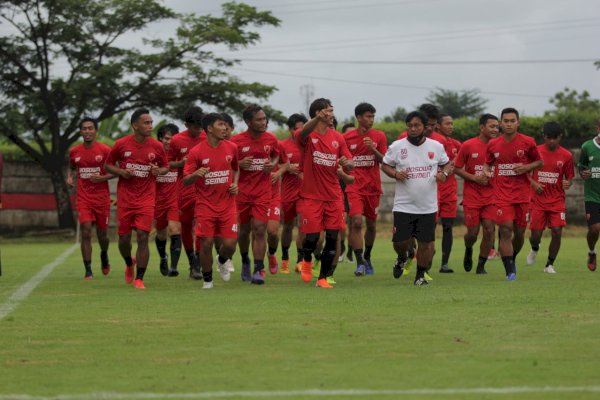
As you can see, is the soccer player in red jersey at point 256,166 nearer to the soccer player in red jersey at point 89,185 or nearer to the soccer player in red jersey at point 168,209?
the soccer player in red jersey at point 168,209

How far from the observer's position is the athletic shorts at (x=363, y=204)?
17.4 m

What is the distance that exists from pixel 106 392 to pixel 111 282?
32.3 feet

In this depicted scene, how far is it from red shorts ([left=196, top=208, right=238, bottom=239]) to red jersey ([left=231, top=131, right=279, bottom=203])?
1.47m

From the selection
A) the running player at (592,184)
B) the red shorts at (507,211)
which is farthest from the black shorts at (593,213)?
the red shorts at (507,211)

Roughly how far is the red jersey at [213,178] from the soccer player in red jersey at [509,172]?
3585 millimetres

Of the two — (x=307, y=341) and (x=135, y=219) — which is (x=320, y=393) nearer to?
(x=307, y=341)

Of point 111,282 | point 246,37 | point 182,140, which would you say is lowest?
point 111,282

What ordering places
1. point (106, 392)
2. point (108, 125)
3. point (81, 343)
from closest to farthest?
point (106, 392)
point (81, 343)
point (108, 125)

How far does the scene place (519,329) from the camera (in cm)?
1011

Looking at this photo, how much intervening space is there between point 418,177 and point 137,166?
3668 millimetres

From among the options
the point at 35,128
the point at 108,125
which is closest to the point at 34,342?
the point at 35,128

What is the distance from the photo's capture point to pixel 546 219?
1886cm

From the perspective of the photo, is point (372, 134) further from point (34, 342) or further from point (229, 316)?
point (34, 342)

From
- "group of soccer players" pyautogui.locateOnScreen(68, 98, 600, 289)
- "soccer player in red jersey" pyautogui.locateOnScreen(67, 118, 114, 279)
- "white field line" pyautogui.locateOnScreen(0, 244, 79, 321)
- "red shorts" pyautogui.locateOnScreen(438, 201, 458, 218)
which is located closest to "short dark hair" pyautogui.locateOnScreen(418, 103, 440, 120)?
"group of soccer players" pyautogui.locateOnScreen(68, 98, 600, 289)
